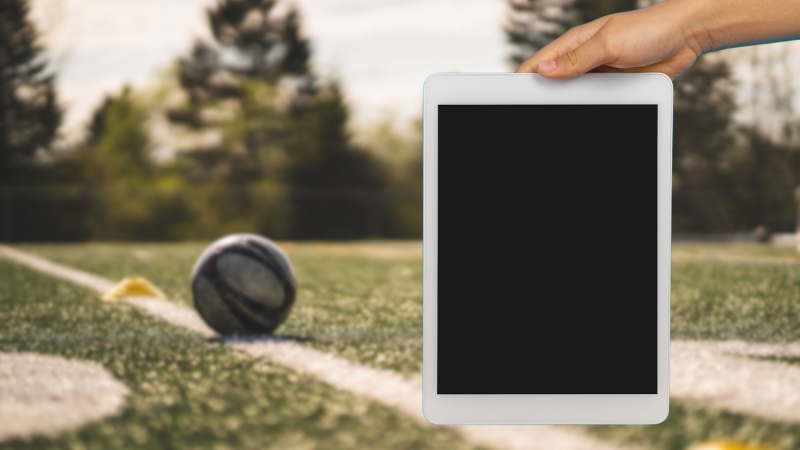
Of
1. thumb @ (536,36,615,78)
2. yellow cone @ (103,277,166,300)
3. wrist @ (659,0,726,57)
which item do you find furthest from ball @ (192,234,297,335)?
wrist @ (659,0,726,57)

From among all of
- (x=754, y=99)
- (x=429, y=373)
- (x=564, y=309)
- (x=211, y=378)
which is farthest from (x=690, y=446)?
(x=754, y=99)

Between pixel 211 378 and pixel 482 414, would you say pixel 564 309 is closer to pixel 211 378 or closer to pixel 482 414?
pixel 482 414

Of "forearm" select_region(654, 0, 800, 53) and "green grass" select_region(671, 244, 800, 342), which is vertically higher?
"forearm" select_region(654, 0, 800, 53)

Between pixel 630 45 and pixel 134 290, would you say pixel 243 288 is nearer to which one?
pixel 630 45

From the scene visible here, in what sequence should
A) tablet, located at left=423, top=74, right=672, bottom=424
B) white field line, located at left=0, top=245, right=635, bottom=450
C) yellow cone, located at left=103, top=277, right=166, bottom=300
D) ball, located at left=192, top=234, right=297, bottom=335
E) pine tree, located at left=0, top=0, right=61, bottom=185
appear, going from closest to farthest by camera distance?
white field line, located at left=0, top=245, right=635, bottom=450, tablet, located at left=423, top=74, right=672, bottom=424, ball, located at left=192, top=234, right=297, bottom=335, yellow cone, located at left=103, top=277, right=166, bottom=300, pine tree, located at left=0, top=0, right=61, bottom=185

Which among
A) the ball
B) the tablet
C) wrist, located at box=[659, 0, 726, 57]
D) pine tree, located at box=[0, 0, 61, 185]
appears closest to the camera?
the tablet

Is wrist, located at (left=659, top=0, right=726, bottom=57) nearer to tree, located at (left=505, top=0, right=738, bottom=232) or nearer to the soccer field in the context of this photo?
the soccer field

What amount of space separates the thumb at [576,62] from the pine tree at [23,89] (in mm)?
33052

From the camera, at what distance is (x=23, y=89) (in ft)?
108

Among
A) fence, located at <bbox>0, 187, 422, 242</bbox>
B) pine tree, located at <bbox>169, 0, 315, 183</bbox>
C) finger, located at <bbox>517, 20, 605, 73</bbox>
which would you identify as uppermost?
finger, located at <bbox>517, 20, 605, 73</bbox>

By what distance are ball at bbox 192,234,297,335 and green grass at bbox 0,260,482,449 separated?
204 millimetres

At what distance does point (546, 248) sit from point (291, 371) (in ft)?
Answer: 4.36

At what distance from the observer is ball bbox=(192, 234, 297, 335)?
170 inches

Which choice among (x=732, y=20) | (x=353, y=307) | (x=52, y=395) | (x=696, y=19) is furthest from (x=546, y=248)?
(x=353, y=307)
